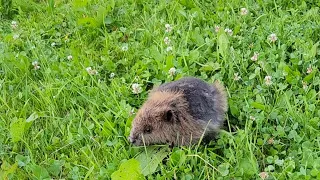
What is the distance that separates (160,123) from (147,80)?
865 millimetres

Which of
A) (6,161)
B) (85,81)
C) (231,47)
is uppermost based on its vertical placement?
(231,47)

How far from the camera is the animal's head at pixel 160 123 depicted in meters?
4.03

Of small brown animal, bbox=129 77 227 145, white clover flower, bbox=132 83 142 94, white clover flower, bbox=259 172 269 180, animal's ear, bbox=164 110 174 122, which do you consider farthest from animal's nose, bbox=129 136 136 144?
white clover flower, bbox=259 172 269 180

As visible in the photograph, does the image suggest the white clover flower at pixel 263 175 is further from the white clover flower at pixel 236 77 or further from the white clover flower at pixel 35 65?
the white clover flower at pixel 35 65

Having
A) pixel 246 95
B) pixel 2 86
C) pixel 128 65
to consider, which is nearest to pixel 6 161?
pixel 2 86

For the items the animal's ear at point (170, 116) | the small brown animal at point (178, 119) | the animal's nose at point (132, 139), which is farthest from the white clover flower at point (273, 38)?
the animal's nose at point (132, 139)

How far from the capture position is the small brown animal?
4.02 m

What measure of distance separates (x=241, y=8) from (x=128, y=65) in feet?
4.67

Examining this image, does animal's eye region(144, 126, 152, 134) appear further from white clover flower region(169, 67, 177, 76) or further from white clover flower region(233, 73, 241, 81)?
white clover flower region(233, 73, 241, 81)

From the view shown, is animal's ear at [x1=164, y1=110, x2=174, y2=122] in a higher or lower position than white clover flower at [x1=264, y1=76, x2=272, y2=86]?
lower

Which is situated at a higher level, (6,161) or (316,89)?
(316,89)

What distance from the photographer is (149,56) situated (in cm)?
512

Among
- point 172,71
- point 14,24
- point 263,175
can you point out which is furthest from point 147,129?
point 14,24

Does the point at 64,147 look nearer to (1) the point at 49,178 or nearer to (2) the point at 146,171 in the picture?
(1) the point at 49,178
